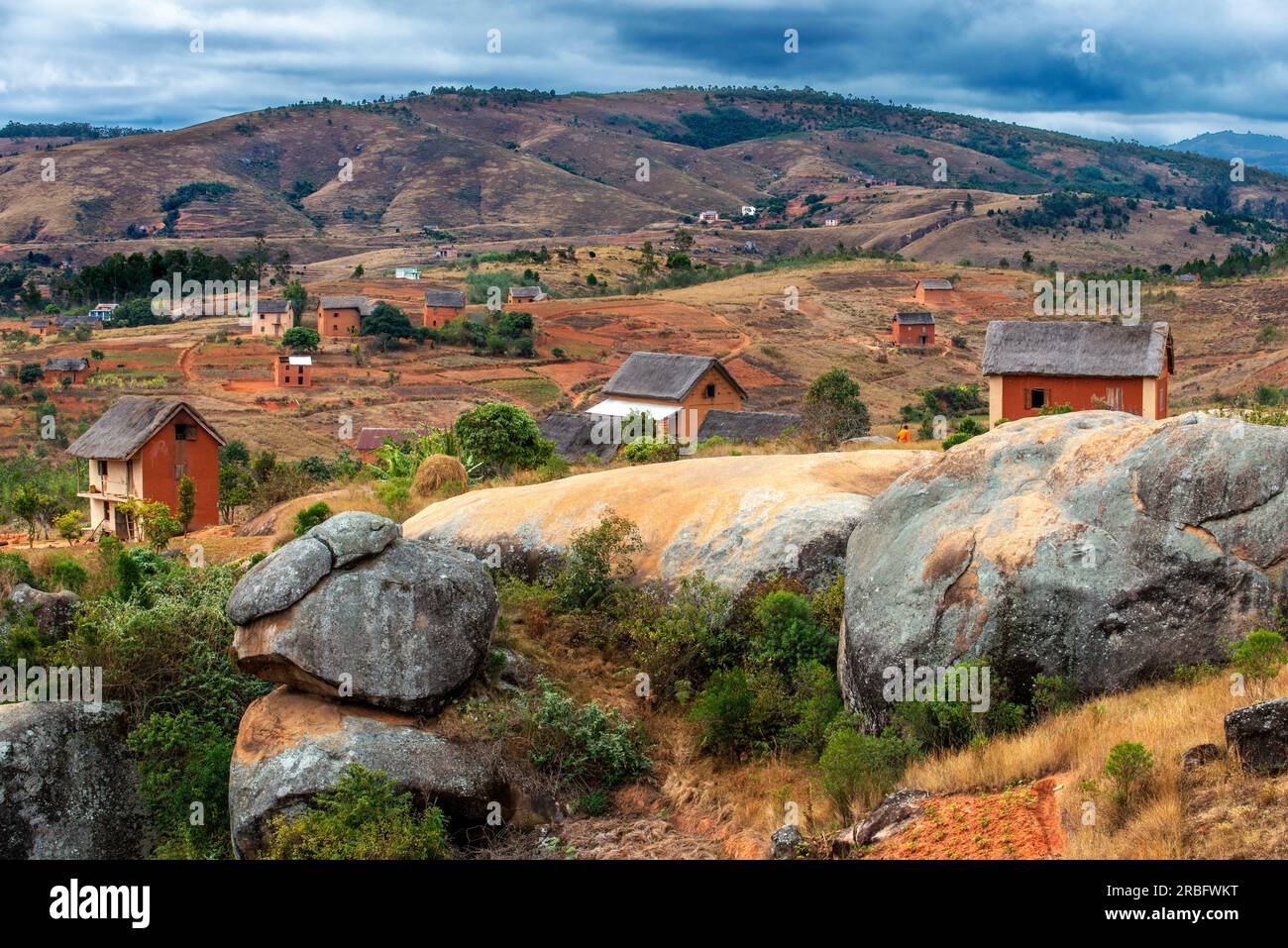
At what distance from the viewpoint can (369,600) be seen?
13.6m

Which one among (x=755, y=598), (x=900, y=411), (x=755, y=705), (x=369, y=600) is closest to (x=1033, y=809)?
(x=755, y=705)

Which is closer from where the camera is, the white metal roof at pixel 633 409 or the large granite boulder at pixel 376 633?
the large granite boulder at pixel 376 633

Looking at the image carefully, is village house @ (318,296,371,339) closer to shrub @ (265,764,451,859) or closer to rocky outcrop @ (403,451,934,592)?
rocky outcrop @ (403,451,934,592)

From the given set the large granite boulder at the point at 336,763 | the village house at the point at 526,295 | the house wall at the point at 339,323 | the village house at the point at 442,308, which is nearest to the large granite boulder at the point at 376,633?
the large granite boulder at the point at 336,763

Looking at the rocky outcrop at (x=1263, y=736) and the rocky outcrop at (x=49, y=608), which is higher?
the rocky outcrop at (x=1263, y=736)

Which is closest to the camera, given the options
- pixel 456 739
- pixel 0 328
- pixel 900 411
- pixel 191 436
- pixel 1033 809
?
pixel 1033 809

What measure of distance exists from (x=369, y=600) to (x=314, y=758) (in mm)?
1708

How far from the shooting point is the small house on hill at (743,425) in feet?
158

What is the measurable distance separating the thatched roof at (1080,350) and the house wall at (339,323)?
63374 millimetres

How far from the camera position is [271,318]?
317 feet

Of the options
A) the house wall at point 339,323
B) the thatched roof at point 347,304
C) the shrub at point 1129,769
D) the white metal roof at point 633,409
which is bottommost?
the shrub at point 1129,769

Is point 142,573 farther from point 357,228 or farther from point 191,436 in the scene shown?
point 357,228

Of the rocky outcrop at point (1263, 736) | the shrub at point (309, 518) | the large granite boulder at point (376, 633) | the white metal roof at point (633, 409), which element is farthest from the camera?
the white metal roof at point (633, 409)

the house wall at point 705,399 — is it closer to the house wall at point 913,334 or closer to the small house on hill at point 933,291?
the house wall at point 913,334
